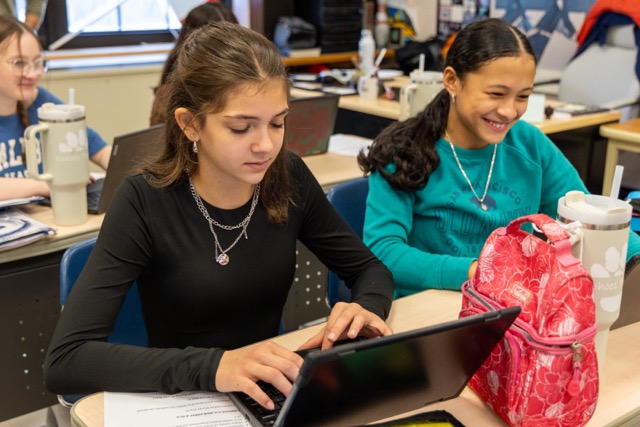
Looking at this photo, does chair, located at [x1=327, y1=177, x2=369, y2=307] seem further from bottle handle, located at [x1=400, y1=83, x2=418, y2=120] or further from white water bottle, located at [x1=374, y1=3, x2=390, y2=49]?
white water bottle, located at [x1=374, y1=3, x2=390, y2=49]

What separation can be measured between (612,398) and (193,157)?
0.77 meters

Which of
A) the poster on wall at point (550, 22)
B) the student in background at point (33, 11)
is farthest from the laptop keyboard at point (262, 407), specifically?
the poster on wall at point (550, 22)

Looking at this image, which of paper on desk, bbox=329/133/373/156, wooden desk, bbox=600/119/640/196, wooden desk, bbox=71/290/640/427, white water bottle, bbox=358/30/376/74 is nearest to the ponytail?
wooden desk, bbox=71/290/640/427

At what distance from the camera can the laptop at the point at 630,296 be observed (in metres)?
1.20

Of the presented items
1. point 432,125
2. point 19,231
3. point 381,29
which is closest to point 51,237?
point 19,231

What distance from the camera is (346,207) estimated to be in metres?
1.86

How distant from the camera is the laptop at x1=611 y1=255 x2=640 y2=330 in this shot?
1.20m

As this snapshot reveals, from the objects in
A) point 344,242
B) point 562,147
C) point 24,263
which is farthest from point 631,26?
point 24,263

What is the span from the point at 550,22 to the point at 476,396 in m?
3.72

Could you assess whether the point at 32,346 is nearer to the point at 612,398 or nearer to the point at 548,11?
the point at 612,398

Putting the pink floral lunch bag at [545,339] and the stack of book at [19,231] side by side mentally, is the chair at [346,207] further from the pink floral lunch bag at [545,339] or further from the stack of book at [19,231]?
the pink floral lunch bag at [545,339]

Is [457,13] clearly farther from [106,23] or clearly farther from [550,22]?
[106,23]

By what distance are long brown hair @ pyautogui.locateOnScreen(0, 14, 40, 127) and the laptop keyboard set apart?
1519mm

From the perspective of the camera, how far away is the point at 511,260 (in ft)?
3.40
